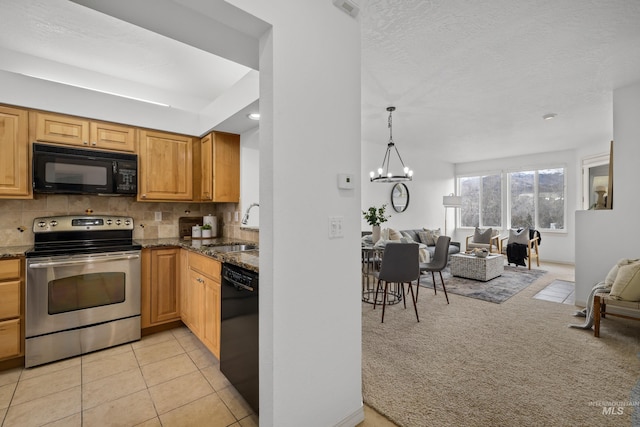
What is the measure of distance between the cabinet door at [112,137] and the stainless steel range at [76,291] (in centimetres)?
77

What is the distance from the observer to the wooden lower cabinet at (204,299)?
219 cm

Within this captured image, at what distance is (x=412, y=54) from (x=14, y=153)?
3.61 metres

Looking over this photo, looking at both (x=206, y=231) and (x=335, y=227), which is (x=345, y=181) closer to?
(x=335, y=227)

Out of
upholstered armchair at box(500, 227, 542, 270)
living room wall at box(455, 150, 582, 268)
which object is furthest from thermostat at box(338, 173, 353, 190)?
living room wall at box(455, 150, 582, 268)

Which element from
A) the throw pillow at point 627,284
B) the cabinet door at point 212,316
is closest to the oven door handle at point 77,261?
the cabinet door at point 212,316

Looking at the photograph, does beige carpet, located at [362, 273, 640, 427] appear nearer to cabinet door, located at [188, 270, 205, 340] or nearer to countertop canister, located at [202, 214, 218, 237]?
cabinet door, located at [188, 270, 205, 340]

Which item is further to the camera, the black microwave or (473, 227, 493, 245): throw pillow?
(473, 227, 493, 245): throw pillow

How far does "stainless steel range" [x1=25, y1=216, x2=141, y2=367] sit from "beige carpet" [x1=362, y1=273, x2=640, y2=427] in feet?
7.50

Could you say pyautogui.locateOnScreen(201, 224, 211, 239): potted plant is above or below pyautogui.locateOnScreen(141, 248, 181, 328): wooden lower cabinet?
above

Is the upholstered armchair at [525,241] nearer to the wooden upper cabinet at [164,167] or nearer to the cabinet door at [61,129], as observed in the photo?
the wooden upper cabinet at [164,167]

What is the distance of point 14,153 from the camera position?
96.5 inches

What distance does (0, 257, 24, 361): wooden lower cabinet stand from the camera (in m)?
2.21

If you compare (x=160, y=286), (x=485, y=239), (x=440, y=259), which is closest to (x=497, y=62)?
(x=440, y=259)

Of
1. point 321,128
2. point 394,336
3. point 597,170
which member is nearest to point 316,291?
point 321,128
